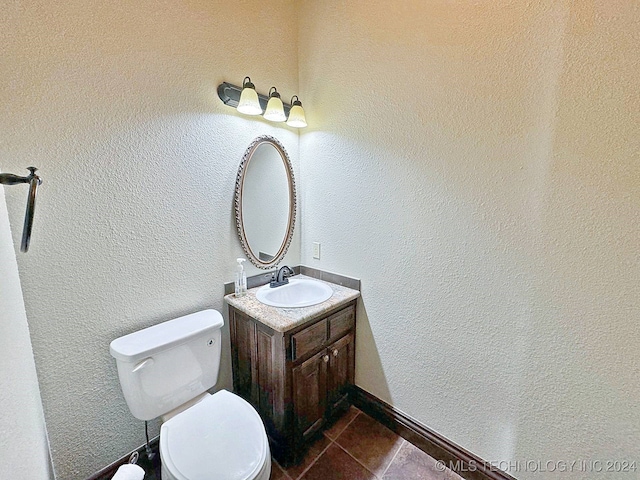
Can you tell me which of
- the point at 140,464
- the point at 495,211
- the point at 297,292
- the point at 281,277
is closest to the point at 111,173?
the point at 281,277

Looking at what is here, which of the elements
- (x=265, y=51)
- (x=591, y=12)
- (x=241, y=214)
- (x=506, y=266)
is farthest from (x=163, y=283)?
(x=591, y=12)

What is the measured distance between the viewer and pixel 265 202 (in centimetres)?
179

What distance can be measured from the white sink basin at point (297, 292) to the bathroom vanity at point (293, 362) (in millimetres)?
82

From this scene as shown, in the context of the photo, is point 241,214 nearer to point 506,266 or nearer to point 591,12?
point 506,266

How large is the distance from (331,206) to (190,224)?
0.84 metres

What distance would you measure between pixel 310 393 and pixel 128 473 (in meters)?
0.91

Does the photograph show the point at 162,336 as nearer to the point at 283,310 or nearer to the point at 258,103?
the point at 283,310

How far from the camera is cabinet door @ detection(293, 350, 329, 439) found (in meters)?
1.39

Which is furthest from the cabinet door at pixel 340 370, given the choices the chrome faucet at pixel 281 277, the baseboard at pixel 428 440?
the chrome faucet at pixel 281 277

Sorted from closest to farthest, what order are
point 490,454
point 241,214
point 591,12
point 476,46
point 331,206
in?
point 591,12 → point 476,46 → point 490,454 → point 241,214 → point 331,206

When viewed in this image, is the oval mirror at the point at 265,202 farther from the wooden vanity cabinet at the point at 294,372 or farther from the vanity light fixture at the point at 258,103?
the wooden vanity cabinet at the point at 294,372

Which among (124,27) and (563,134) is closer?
(563,134)

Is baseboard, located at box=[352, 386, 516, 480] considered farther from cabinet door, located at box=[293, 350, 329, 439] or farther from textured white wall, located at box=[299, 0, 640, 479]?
cabinet door, located at box=[293, 350, 329, 439]

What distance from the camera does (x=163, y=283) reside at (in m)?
1.39
